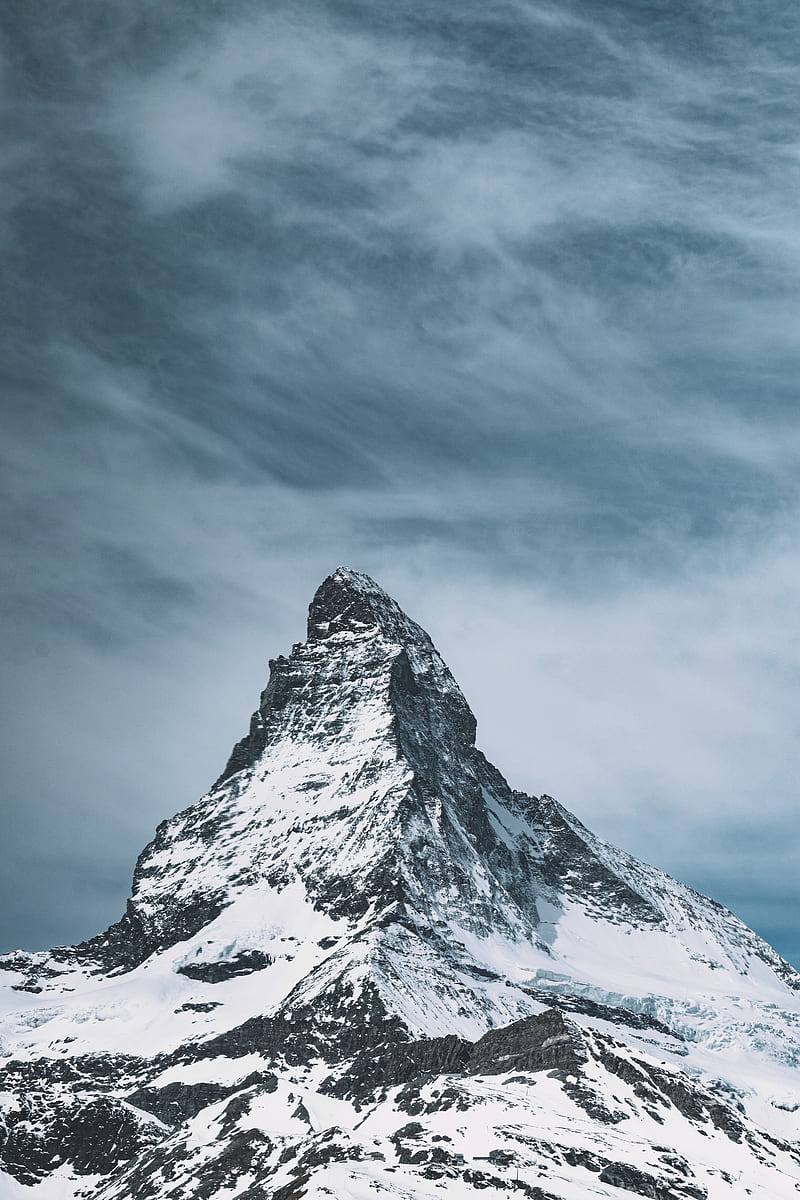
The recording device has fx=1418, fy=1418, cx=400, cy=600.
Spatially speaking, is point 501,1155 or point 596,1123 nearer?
point 501,1155

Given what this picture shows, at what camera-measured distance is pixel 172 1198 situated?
19262 cm

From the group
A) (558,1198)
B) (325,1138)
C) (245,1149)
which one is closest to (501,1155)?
(558,1198)

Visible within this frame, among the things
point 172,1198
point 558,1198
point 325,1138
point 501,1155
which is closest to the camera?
point 558,1198

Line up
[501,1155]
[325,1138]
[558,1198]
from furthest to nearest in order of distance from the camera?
[325,1138], [501,1155], [558,1198]

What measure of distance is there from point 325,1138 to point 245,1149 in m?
21.2

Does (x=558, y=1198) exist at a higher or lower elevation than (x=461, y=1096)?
lower

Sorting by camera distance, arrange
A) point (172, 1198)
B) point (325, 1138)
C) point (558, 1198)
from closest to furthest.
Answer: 1. point (558, 1198)
2. point (325, 1138)
3. point (172, 1198)

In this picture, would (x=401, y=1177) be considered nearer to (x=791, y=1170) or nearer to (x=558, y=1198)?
(x=558, y=1198)

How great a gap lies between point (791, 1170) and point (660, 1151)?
23895 mm

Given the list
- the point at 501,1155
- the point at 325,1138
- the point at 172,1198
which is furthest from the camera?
the point at 172,1198

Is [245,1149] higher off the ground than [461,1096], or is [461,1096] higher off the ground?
[461,1096]

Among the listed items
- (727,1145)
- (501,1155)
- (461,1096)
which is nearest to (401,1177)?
(501,1155)

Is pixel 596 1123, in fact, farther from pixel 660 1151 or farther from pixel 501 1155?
pixel 501 1155

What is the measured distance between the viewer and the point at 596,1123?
639 feet
